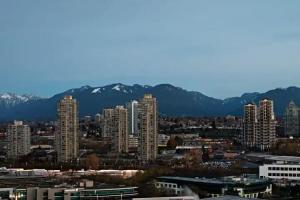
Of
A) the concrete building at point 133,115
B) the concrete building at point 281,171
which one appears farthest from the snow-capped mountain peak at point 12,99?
the concrete building at point 281,171

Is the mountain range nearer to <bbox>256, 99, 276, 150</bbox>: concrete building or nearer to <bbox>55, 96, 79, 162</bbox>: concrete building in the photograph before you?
<bbox>256, 99, 276, 150</bbox>: concrete building

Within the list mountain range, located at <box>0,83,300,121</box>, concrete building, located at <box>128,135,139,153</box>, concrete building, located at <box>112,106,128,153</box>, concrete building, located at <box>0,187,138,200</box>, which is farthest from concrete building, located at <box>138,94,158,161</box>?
mountain range, located at <box>0,83,300,121</box>

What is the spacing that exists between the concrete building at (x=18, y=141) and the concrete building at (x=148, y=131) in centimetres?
678

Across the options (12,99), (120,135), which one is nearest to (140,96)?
(12,99)

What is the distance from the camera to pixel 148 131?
3403 centimetres

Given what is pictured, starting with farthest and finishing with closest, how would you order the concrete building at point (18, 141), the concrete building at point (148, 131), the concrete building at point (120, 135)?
the concrete building at point (120, 135), the concrete building at point (18, 141), the concrete building at point (148, 131)

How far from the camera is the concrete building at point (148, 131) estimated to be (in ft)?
109

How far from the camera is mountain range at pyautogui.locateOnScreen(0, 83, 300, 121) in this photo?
11039cm

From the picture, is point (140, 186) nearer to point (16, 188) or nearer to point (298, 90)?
point (16, 188)

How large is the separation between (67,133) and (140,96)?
77514 millimetres

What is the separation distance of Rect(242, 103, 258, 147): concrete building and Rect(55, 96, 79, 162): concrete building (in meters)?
10.1

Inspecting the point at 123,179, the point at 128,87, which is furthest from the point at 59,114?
the point at 128,87

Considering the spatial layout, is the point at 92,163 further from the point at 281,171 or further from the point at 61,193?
the point at 61,193

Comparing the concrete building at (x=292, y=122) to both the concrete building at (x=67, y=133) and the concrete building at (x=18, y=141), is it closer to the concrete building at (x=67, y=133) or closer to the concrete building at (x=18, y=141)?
the concrete building at (x=67, y=133)
